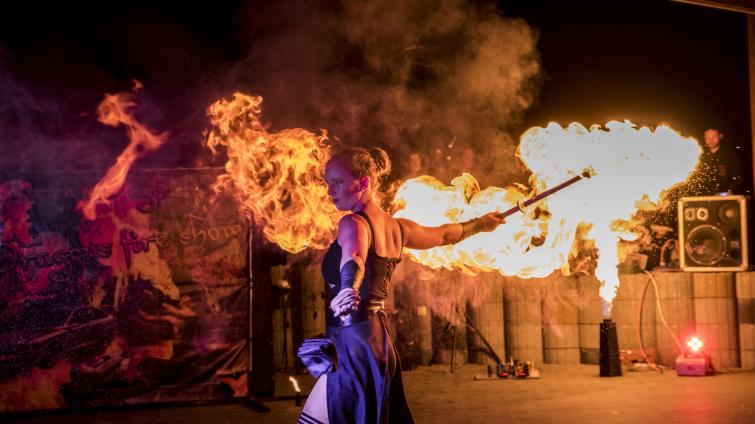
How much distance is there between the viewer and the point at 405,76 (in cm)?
1144

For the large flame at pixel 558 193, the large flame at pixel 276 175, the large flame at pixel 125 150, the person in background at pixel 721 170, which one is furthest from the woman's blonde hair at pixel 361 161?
the person in background at pixel 721 170

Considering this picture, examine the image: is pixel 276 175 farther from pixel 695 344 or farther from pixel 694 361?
pixel 695 344

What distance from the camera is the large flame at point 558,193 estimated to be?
7.89m

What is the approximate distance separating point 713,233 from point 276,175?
615 cm

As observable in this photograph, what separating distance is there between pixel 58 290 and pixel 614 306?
26.3 feet

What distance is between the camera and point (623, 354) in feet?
38.3

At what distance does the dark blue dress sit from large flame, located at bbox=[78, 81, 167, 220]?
18.0ft

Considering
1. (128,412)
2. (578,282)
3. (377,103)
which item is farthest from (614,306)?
(128,412)

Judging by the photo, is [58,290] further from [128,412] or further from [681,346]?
[681,346]

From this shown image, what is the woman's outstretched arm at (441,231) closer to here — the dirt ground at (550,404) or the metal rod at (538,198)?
the metal rod at (538,198)

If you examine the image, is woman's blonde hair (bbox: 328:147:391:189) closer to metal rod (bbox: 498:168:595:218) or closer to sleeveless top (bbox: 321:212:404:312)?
sleeveless top (bbox: 321:212:404:312)

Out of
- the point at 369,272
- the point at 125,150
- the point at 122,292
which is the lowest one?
the point at 122,292

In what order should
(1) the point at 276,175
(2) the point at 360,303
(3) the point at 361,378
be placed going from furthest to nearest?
(1) the point at 276,175 < (2) the point at 360,303 < (3) the point at 361,378

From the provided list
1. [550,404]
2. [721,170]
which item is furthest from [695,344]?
[550,404]
